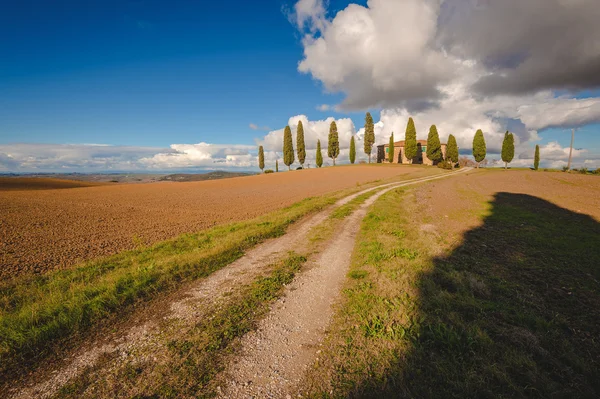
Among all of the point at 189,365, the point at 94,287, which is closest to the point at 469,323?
the point at 189,365

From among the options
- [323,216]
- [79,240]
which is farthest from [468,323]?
[79,240]

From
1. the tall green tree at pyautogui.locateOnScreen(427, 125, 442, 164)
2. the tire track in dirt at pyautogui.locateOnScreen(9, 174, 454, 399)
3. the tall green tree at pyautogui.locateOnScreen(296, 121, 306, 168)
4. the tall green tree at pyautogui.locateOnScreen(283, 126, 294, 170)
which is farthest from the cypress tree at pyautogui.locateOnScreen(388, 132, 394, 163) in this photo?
the tire track in dirt at pyautogui.locateOnScreen(9, 174, 454, 399)

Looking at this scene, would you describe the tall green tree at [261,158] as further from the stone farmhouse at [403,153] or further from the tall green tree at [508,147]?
Answer: the tall green tree at [508,147]

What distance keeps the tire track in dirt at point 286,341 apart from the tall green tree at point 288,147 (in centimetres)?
8837

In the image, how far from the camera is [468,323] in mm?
5285

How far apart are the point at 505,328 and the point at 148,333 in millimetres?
7583

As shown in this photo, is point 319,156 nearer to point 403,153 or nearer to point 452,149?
point 403,153

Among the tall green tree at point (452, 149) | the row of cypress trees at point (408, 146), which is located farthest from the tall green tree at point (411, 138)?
the tall green tree at point (452, 149)

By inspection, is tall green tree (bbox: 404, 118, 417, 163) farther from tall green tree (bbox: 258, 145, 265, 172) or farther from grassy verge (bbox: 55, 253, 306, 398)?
grassy verge (bbox: 55, 253, 306, 398)

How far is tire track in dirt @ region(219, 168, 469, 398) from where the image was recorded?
4.00m

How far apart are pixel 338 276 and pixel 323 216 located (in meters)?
9.72

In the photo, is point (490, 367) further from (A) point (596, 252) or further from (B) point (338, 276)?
(A) point (596, 252)

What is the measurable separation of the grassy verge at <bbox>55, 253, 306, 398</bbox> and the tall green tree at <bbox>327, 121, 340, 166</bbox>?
91.3 m

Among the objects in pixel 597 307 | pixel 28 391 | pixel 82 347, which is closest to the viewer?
pixel 28 391
